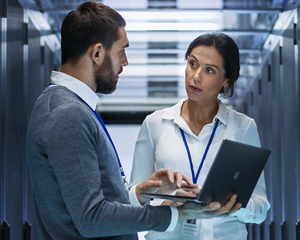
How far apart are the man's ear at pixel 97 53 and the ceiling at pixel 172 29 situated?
7.09 ft

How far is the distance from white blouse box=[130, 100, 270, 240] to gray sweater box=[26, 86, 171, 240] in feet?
2.27

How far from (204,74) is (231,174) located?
2.93 ft

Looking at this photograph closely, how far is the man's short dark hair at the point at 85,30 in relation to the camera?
1787 mm

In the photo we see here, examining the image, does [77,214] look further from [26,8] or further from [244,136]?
[26,8]

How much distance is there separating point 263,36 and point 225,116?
2.95 meters

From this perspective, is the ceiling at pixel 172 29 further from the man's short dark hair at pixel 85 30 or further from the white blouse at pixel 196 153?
the man's short dark hair at pixel 85 30

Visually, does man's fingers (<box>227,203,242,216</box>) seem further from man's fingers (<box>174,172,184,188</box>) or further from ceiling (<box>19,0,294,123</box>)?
ceiling (<box>19,0,294,123</box>)

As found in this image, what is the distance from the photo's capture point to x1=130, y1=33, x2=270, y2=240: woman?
7.64 ft

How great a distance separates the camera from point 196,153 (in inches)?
95.1

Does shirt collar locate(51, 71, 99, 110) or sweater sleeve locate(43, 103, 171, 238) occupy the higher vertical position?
shirt collar locate(51, 71, 99, 110)

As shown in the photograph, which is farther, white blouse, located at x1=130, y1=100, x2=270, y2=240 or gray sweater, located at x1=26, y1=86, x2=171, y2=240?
white blouse, located at x1=130, y1=100, x2=270, y2=240

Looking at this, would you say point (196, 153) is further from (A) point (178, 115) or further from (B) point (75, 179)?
(B) point (75, 179)

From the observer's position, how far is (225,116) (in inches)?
99.2

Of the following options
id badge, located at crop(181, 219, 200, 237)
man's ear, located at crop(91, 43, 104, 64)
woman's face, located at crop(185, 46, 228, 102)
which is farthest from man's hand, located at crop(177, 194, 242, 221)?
woman's face, located at crop(185, 46, 228, 102)
